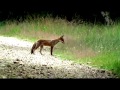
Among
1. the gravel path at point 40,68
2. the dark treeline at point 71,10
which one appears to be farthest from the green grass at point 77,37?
the dark treeline at point 71,10

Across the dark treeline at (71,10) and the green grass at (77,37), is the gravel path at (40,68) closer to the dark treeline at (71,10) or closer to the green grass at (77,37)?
the green grass at (77,37)

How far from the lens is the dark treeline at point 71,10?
76.6 feet

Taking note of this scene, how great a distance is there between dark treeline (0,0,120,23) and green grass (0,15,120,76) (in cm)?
169

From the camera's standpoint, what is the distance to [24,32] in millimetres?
19891

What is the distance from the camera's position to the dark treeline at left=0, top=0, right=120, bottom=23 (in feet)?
76.6

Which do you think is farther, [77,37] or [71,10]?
[71,10]

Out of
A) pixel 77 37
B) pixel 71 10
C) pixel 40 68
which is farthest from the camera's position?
pixel 71 10

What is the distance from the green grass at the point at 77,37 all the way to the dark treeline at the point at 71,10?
1.69 meters

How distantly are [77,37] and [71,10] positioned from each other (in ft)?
21.9

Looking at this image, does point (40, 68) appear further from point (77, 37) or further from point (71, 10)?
point (71, 10)

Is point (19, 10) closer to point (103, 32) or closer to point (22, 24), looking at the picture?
point (22, 24)

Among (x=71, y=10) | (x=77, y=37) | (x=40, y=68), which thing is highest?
(x=71, y=10)

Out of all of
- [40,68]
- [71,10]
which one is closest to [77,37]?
Result: [71,10]

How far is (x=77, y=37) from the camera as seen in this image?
1736 centimetres
